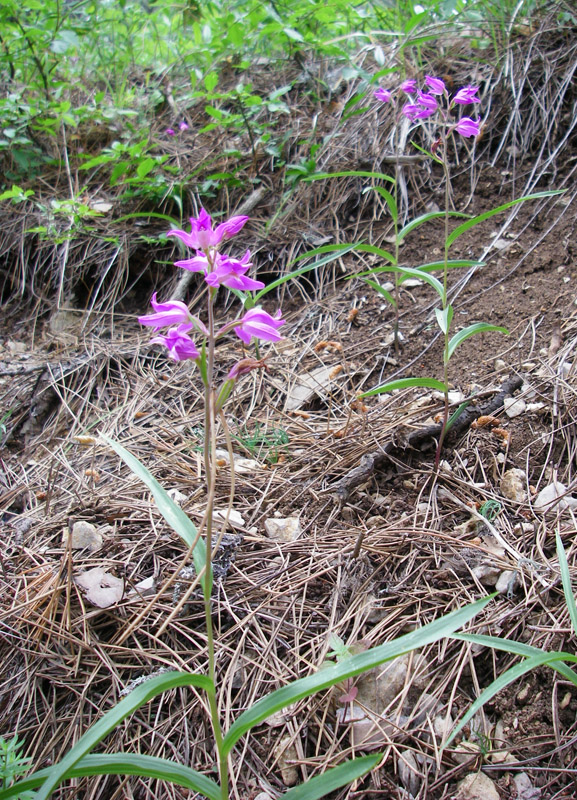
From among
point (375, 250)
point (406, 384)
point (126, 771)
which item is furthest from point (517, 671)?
point (375, 250)

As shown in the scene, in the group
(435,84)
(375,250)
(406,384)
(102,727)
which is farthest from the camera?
(375,250)

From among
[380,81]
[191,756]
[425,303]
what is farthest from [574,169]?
[191,756]

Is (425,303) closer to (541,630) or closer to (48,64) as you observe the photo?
(541,630)

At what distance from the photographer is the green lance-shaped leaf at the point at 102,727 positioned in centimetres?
72

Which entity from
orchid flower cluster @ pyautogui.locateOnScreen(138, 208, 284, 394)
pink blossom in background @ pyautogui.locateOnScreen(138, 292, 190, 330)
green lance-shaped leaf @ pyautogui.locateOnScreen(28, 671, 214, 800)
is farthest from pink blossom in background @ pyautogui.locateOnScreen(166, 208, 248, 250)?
green lance-shaped leaf @ pyautogui.locateOnScreen(28, 671, 214, 800)

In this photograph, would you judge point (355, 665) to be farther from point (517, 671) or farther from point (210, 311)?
point (210, 311)

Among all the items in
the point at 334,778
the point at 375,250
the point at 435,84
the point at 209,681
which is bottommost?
the point at 334,778

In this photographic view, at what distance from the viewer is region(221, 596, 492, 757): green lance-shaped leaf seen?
2.64 ft

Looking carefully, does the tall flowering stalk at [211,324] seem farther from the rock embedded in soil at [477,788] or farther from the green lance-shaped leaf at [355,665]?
the rock embedded in soil at [477,788]

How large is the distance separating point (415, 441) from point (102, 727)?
47.0 inches

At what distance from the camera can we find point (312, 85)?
3.20 metres

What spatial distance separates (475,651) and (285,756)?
18.0 inches

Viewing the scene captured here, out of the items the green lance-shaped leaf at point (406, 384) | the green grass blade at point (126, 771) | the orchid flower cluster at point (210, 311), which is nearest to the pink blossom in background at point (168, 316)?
the orchid flower cluster at point (210, 311)

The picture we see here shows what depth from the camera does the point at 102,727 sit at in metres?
0.74
